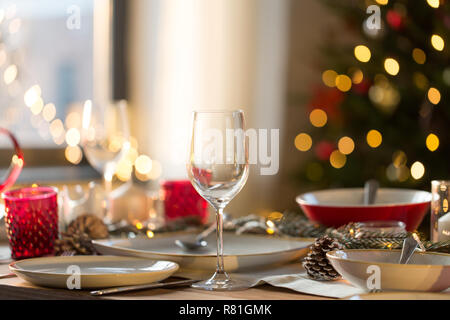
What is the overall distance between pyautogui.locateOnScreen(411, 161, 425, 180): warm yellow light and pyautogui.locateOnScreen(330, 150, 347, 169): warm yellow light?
39cm

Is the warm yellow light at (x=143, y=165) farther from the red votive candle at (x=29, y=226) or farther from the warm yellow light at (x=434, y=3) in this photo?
the red votive candle at (x=29, y=226)

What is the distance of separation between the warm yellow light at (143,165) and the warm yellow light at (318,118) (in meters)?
0.93

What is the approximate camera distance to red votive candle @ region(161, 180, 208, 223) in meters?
1.47

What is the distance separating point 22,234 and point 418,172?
171cm

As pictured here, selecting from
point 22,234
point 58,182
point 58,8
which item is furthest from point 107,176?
point 58,8

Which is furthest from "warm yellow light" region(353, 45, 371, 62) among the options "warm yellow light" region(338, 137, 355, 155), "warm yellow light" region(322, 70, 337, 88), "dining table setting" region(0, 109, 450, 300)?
"dining table setting" region(0, 109, 450, 300)

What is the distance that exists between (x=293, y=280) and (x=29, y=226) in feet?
1.52

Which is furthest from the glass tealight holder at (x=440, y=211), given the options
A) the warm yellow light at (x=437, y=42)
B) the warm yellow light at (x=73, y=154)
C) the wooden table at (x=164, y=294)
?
the warm yellow light at (x=73, y=154)

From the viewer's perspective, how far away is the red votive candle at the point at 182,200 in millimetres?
1475

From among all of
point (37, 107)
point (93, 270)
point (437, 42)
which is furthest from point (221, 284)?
point (37, 107)

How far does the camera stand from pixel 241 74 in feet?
11.2

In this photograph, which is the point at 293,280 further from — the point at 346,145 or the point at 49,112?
the point at 49,112

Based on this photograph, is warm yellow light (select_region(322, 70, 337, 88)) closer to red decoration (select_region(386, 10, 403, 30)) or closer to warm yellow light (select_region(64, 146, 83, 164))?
red decoration (select_region(386, 10, 403, 30))

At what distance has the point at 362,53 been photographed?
106 inches
